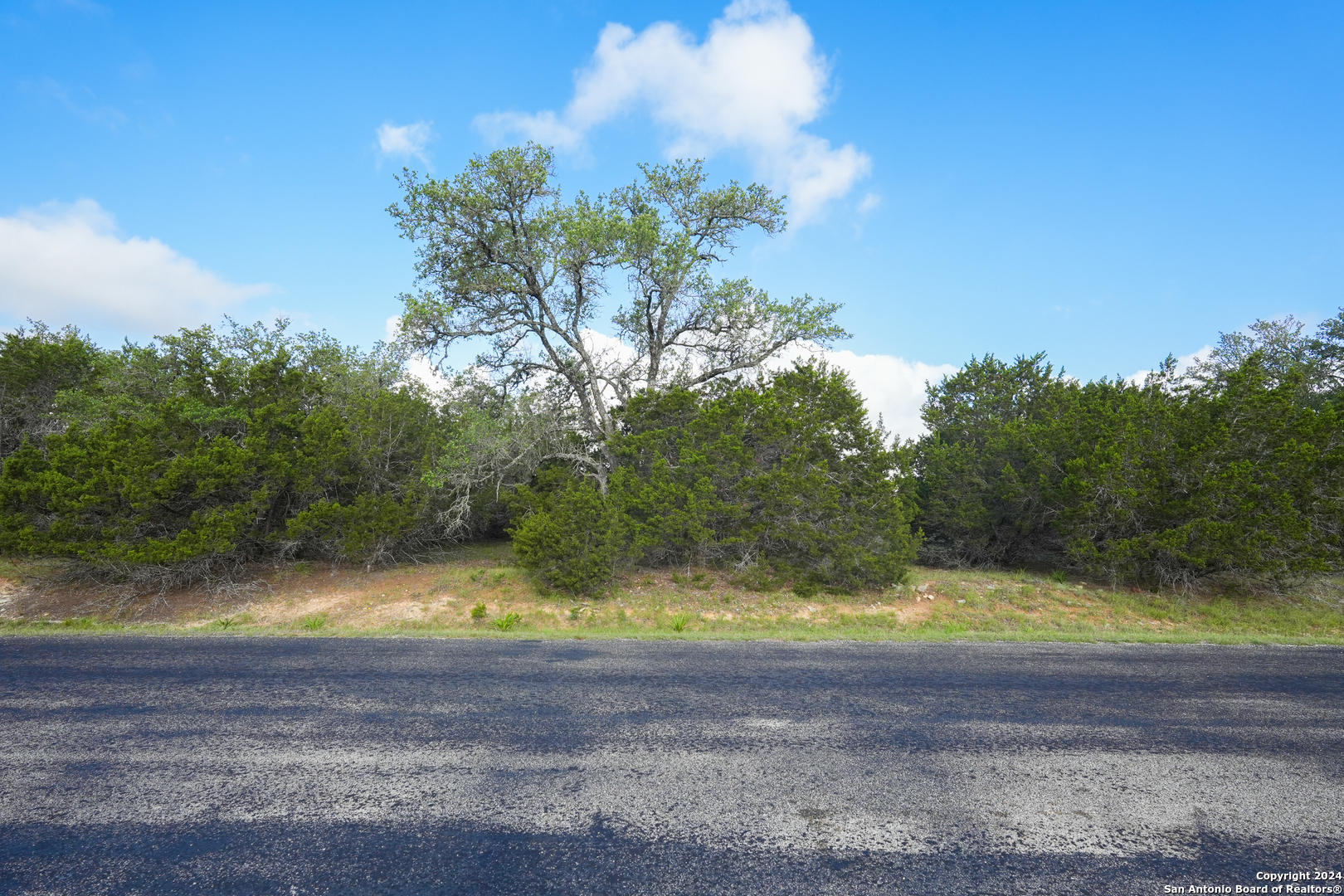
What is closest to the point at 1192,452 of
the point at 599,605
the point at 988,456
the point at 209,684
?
the point at 988,456

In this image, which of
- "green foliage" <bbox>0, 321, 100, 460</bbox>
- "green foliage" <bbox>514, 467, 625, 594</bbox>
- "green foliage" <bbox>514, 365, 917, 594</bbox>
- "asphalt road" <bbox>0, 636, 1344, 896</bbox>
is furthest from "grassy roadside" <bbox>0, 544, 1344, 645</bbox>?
"green foliage" <bbox>0, 321, 100, 460</bbox>

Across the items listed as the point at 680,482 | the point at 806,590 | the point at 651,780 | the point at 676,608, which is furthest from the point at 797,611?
the point at 651,780

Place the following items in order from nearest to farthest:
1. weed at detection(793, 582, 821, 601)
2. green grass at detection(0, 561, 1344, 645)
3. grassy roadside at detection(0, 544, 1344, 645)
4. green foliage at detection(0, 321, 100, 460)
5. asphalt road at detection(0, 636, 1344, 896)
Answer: asphalt road at detection(0, 636, 1344, 896)
green grass at detection(0, 561, 1344, 645)
grassy roadside at detection(0, 544, 1344, 645)
weed at detection(793, 582, 821, 601)
green foliage at detection(0, 321, 100, 460)

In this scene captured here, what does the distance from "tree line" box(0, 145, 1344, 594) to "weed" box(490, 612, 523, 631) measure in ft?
6.14

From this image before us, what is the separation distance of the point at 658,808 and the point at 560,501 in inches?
412

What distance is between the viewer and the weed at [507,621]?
1074 centimetres

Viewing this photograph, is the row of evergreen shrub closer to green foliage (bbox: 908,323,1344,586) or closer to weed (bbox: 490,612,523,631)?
green foliage (bbox: 908,323,1344,586)

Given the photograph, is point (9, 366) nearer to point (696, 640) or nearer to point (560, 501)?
point (560, 501)

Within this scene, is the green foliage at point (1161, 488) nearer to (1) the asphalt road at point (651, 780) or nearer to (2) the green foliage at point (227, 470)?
(1) the asphalt road at point (651, 780)

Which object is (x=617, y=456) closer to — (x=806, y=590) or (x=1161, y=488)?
(x=806, y=590)

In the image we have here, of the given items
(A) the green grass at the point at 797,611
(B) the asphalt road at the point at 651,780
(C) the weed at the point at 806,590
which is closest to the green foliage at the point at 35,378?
(A) the green grass at the point at 797,611

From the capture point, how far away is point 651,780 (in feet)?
11.5

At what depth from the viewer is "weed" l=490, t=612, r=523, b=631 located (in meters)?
10.7

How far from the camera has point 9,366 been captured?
19250 millimetres
